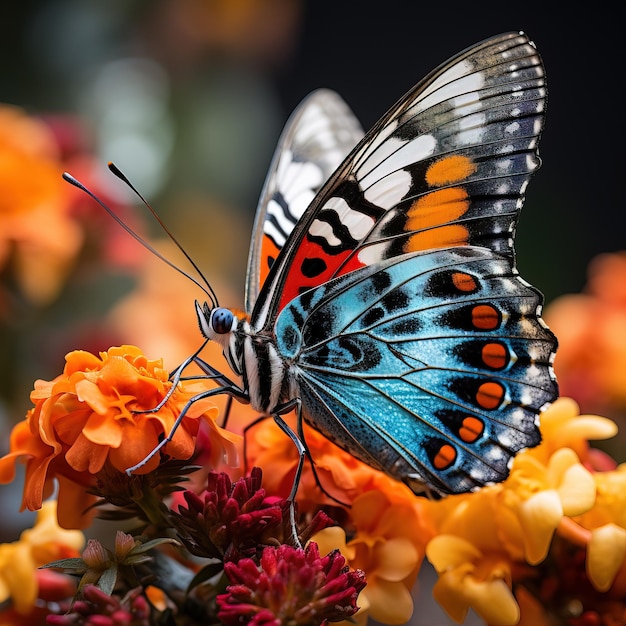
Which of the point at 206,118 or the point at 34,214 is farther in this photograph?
the point at 206,118

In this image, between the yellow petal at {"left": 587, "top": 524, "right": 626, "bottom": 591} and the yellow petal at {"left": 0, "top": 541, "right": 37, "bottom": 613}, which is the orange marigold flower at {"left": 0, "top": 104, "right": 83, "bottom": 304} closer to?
the yellow petal at {"left": 0, "top": 541, "right": 37, "bottom": 613}

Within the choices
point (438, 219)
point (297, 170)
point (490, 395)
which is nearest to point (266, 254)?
point (297, 170)

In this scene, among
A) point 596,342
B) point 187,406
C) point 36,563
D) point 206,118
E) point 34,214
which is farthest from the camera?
point 206,118

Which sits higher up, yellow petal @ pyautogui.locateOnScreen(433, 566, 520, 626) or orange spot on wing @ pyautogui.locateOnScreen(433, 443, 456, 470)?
orange spot on wing @ pyautogui.locateOnScreen(433, 443, 456, 470)

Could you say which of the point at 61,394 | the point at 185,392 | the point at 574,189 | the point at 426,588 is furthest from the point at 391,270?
the point at 574,189

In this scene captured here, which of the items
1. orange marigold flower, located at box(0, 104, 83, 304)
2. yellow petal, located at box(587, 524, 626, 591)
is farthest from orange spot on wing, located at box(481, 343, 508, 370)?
orange marigold flower, located at box(0, 104, 83, 304)

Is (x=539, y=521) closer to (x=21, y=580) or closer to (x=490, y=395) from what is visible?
(x=490, y=395)

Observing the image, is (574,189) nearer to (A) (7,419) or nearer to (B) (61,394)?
(A) (7,419)
